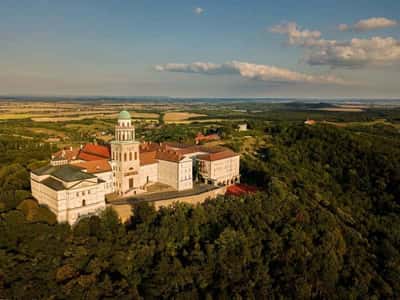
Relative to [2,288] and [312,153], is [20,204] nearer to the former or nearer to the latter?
[2,288]

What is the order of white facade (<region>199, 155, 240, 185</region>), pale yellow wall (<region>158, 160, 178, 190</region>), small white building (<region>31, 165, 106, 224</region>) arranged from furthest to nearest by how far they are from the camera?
white facade (<region>199, 155, 240, 185</region>)
pale yellow wall (<region>158, 160, 178, 190</region>)
small white building (<region>31, 165, 106, 224</region>)

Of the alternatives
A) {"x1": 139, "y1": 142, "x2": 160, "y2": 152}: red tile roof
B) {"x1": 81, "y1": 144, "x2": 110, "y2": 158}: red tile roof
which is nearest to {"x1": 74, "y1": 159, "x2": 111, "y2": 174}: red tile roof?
{"x1": 81, "y1": 144, "x2": 110, "y2": 158}: red tile roof

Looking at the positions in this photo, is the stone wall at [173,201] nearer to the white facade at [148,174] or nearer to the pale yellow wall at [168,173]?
the pale yellow wall at [168,173]

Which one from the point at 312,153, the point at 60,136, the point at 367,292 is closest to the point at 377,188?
the point at 312,153

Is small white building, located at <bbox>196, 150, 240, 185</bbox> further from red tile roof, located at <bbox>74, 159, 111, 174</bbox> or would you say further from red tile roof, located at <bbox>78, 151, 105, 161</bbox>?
red tile roof, located at <bbox>78, 151, 105, 161</bbox>

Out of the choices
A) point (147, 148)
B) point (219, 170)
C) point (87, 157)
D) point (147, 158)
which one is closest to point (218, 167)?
point (219, 170)

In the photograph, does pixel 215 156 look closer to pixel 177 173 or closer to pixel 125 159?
pixel 177 173
